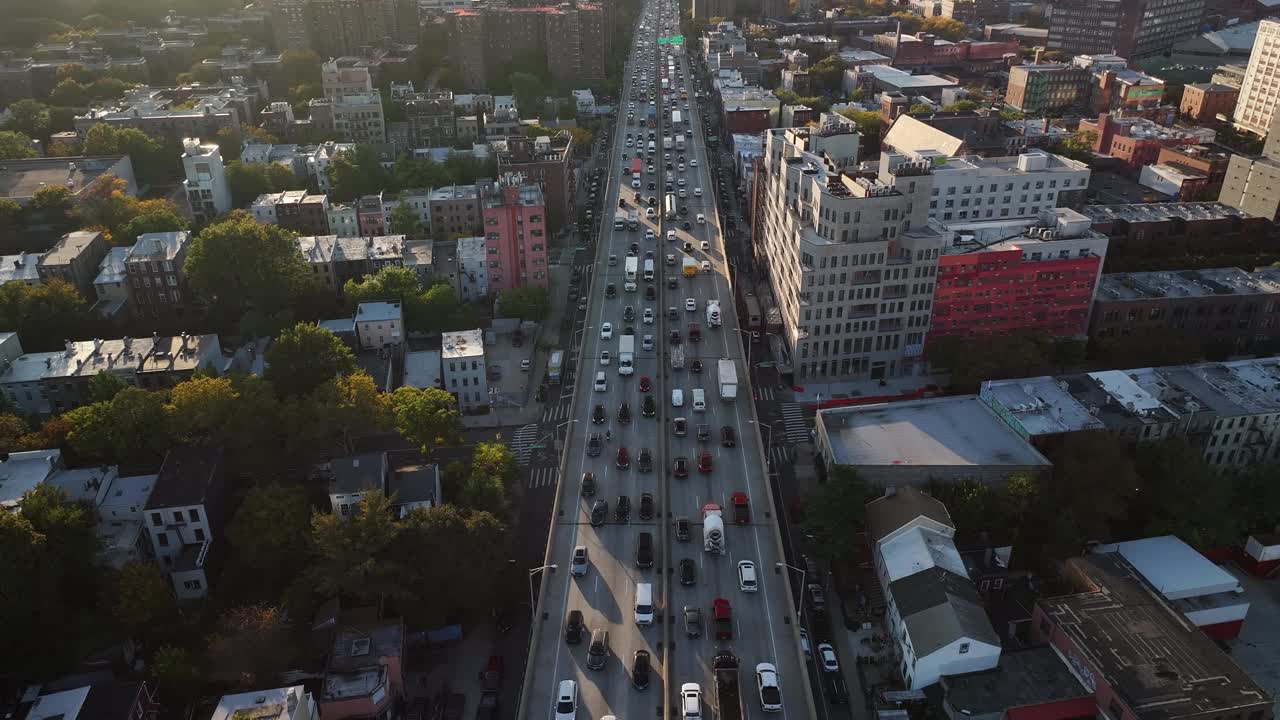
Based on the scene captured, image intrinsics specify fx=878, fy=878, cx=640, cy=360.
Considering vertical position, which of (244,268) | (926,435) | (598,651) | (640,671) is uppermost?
(244,268)

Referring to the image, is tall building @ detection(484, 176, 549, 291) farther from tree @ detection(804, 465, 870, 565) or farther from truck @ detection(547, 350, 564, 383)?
tree @ detection(804, 465, 870, 565)

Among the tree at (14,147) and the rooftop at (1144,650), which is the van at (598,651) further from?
the tree at (14,147)

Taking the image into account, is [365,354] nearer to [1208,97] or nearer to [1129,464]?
[1129,464]

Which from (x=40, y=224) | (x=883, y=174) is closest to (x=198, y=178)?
(x=40, y=224)

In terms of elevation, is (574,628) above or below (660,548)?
above

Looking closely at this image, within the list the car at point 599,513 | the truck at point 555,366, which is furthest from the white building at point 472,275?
the car at point 599,513

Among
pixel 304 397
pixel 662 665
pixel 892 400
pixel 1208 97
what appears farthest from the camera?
pixel 1208 97

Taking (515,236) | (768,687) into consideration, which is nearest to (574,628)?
(768,687)

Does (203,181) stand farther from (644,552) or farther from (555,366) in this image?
(644,552)
